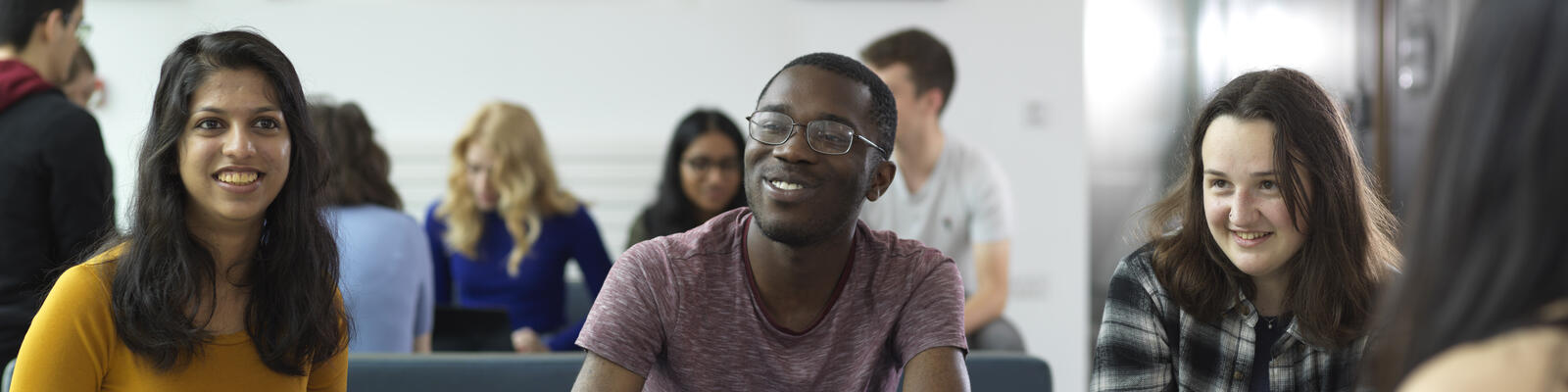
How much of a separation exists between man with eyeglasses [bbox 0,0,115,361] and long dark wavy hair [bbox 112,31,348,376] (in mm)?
728

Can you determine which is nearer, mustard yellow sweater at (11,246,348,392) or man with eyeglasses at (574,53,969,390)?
mustard yellow sweater at (11,246,348,392)

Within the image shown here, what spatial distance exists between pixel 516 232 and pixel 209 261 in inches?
70.4

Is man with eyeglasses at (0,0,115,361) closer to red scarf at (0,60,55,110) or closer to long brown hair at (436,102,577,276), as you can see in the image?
red scarf at (0,60,55,110)

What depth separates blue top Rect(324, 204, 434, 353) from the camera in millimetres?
2740

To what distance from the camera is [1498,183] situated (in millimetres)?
735

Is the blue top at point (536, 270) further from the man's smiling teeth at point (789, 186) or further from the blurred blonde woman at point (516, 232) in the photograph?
the man's smiling teeth at point (789, 186)

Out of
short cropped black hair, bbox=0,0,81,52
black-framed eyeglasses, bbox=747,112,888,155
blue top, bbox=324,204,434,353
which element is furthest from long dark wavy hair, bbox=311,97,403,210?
black-framed eyeglasses, bbox=747,112,888,155

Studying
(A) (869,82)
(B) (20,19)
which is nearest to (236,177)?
(A) (869,82)

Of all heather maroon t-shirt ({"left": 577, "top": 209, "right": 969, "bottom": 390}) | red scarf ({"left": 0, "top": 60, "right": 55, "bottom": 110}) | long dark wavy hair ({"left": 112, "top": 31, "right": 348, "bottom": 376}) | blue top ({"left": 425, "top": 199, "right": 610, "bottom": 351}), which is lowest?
blue top ({"left": 425, "top": 199, "right": 610, "bottom": 351})

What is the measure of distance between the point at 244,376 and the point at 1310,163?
1350mm

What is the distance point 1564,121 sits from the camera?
2.33 feet

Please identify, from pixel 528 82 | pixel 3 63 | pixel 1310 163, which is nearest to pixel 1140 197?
pixel 528 82

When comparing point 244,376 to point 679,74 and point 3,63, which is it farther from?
point 679,74

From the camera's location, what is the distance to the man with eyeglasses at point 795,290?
1514mm
